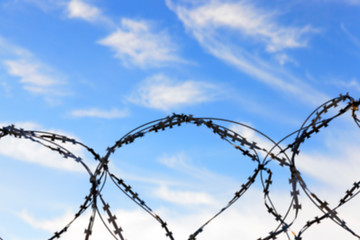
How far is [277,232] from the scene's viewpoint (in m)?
12.2

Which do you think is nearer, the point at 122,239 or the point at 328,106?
the point at 122,239

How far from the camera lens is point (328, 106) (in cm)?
1273

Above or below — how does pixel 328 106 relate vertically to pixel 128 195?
above

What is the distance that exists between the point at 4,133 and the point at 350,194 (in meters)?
7.32

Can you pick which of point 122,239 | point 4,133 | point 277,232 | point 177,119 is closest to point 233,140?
point 177,119

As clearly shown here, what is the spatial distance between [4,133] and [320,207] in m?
6.66

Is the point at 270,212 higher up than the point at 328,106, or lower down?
lower down

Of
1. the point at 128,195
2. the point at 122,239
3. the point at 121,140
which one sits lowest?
the point at 122,239

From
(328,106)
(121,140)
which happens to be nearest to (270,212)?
(328,106)

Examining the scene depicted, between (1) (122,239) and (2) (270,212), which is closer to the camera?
(1) (122,239)

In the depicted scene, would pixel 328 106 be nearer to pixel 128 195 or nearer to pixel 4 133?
pixel 128 195

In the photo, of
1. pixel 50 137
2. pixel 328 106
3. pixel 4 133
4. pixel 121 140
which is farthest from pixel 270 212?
pixel 4 133

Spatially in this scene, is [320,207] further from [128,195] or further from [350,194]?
[128,195]

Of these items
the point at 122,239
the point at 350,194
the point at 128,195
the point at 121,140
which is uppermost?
the point at 350,194
